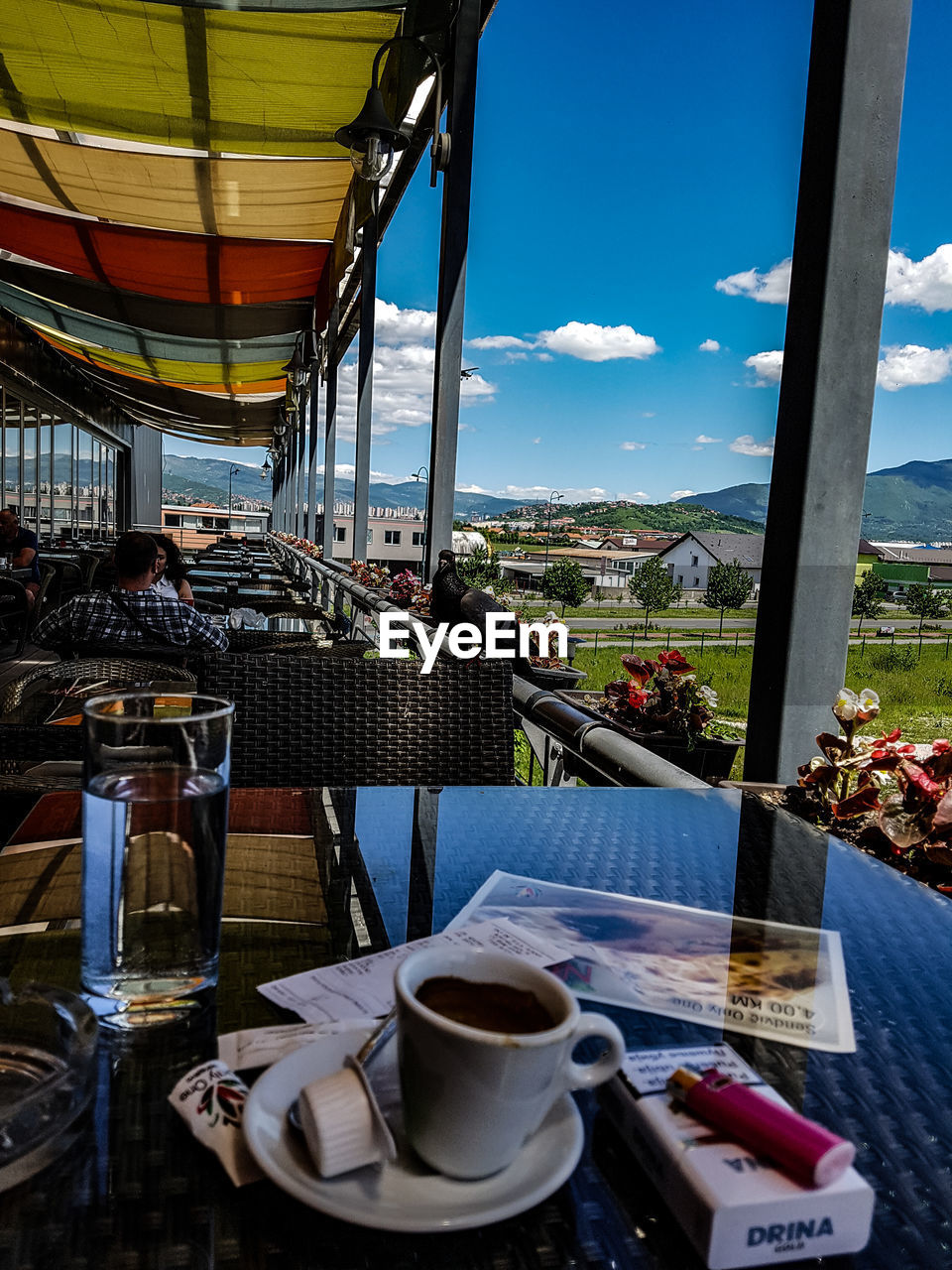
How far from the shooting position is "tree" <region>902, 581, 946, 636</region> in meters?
3.56

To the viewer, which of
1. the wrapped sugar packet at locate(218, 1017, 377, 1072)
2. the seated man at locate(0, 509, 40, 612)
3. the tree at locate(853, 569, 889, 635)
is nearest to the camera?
the wrapped sugar packet at locate(218, 1017, 377, 1072)

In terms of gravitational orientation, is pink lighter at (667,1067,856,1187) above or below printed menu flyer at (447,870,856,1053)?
above

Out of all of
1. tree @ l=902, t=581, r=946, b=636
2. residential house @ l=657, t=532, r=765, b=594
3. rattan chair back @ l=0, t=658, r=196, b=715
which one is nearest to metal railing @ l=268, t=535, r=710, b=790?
residential house @ l=657, t=532, r=765, b=594

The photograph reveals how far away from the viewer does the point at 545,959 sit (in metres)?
0.74

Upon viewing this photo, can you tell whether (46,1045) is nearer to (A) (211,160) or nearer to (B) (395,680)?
(B) (395,680)

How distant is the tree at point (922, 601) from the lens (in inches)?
140

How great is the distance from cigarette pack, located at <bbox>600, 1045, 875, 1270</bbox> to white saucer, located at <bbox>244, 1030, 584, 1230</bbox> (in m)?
0.05

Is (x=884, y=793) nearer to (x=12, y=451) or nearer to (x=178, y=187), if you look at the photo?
A: (x=178, y=187)

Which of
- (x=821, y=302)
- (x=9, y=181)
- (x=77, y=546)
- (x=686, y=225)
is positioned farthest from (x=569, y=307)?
(x=821, y=302)

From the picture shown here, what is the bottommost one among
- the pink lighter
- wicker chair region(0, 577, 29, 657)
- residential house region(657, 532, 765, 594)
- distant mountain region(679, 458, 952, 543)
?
wicker chair region(0, 577, 29, 657)

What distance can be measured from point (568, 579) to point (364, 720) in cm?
529

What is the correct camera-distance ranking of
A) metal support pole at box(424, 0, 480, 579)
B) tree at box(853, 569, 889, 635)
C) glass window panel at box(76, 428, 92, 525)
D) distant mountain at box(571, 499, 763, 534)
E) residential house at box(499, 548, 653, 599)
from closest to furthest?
1. tree at box(853, 569, 889, 635)
2. metal support pole at box(424, 0, 480, 579)
3. distant mountain at box(571, 499, 763, 534)
4. residential house at box(499, 548, 653, 599)
5. glass window panel at box(76, 428, 92, 525)

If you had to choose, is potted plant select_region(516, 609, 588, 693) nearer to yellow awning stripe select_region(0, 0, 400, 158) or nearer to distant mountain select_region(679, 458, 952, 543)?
distant mountain select_region(679, 458, 952, 543)

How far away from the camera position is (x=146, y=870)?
0.63 meters
